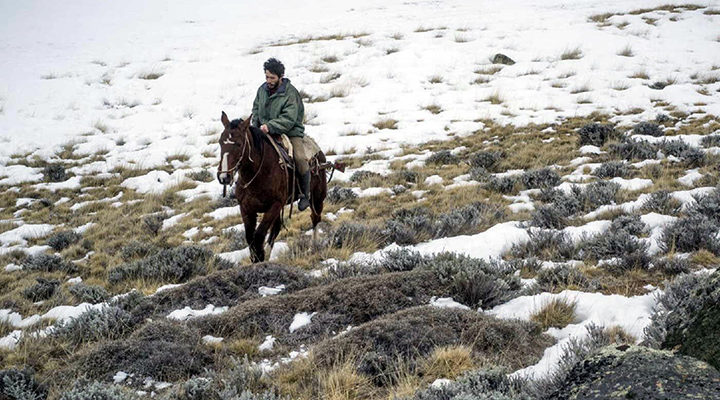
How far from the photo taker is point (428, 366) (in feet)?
10.9

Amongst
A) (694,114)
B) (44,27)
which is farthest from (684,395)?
(44,27)

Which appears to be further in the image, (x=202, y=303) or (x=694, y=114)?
(x=694, y=114)

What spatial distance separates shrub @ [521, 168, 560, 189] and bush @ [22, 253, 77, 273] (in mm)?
8502

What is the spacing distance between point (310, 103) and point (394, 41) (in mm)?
7876

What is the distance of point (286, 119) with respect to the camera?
732cm

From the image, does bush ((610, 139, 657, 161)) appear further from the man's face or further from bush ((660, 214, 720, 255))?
the man's face

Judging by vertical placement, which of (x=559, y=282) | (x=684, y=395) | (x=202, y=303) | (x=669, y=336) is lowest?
(x=202, y=303)

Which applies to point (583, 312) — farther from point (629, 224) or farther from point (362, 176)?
point (362, 176)

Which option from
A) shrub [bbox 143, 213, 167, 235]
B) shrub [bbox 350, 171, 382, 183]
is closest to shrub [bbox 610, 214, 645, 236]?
shrub [bbox 350, 171, 382, 183]

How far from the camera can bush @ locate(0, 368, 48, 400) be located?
3504mm

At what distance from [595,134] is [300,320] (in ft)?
34.0

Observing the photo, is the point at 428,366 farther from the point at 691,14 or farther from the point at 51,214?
the point at 691,14

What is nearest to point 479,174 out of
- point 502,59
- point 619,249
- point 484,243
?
point 484,243

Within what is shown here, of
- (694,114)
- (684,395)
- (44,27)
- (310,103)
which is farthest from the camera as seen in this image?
(44,27)
